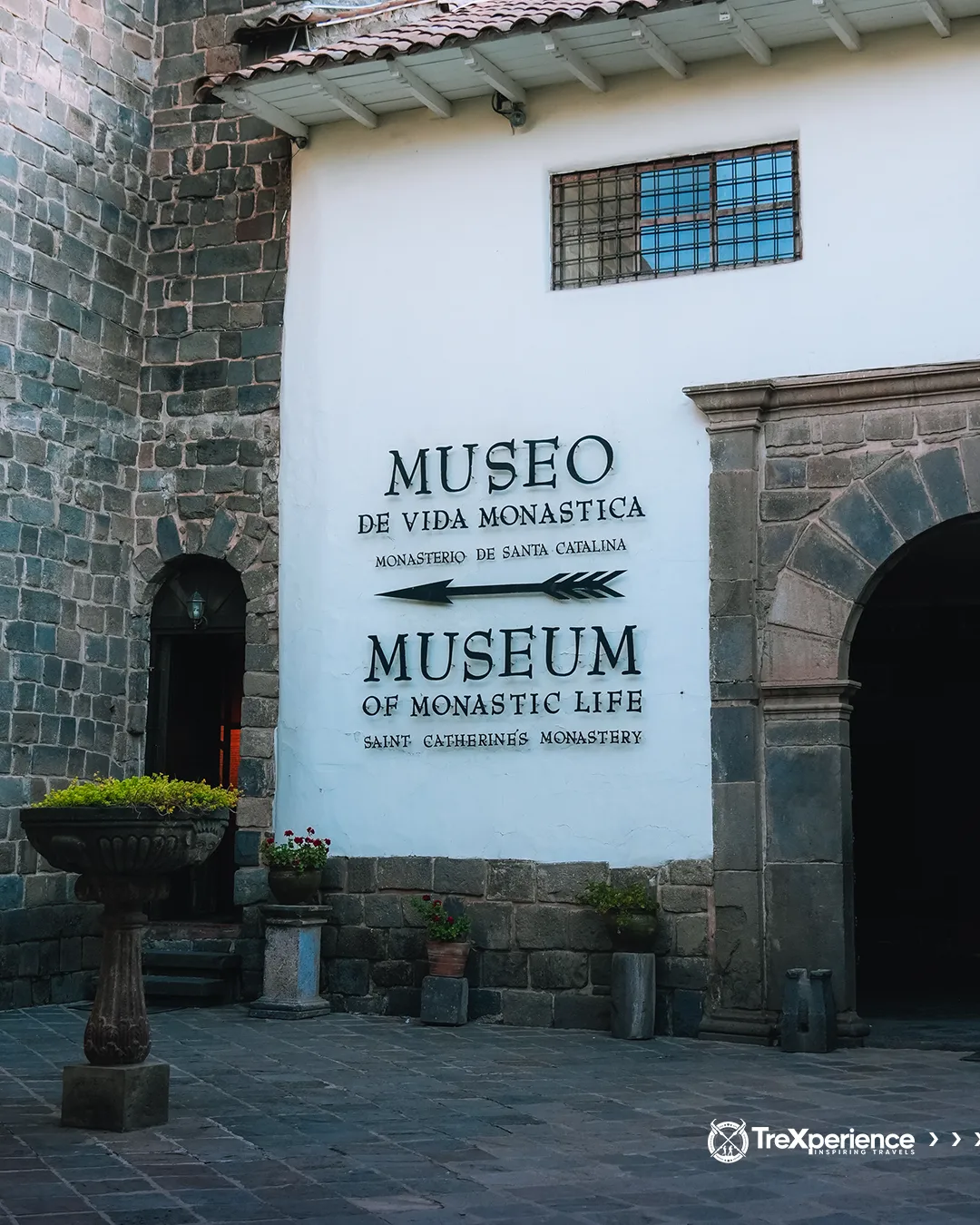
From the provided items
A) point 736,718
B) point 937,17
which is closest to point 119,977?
point 736,718

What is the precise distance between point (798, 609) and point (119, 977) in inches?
171

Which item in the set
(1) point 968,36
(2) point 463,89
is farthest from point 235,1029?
(1) point 968,36

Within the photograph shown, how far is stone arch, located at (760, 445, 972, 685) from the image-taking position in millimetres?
8211

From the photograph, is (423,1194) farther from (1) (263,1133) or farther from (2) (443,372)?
(2) (443,372)

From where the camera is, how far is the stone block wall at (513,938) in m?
8.42

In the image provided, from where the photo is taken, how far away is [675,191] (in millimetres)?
9078

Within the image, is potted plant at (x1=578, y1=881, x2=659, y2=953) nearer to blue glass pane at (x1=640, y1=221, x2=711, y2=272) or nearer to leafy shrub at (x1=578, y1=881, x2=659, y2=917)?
leafy shrub at (x1=578, y1=881, x2=659, y2=917)

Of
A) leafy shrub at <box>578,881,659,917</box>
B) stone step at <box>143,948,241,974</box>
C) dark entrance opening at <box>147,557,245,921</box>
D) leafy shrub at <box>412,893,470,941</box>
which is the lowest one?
stone step at <box>143,948,241,974</box>

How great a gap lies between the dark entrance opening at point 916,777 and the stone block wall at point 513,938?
501 cm

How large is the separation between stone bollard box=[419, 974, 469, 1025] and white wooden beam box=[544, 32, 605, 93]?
534 cm

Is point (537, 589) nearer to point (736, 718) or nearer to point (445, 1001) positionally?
point (736, 718)

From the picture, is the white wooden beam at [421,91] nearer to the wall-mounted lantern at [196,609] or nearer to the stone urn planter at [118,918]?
the wall-mounted lantern at [196,609]

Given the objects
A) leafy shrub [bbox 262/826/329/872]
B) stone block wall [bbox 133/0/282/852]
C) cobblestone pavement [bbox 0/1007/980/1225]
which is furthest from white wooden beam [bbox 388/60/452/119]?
cobblestone pavement [bbox 0/1007/980/1225]

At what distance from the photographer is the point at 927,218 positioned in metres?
8.34
